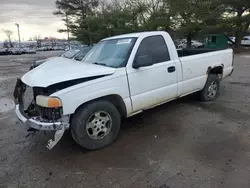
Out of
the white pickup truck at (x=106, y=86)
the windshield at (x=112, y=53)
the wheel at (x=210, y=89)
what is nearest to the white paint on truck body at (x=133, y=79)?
the white pickup truck at (x=106, y=86)

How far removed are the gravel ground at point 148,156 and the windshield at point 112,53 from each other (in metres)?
1.36

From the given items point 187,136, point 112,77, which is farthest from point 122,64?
point 187,136

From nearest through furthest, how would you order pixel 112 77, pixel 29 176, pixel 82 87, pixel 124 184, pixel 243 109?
1. pixel 124 184
2. pixel 29 176
3. pixel 82 87
4. pixel 112 77
5. pixel 243 109

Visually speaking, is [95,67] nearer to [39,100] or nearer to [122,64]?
[122,64]

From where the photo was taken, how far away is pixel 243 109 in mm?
5199

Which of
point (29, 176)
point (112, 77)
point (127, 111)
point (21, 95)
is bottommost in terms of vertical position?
point (29, 176)

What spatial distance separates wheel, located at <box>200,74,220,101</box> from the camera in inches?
222

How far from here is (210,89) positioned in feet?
19.1

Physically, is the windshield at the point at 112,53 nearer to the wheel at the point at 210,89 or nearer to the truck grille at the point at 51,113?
the truck grille at the point at 51,113

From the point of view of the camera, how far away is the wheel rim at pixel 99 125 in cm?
348

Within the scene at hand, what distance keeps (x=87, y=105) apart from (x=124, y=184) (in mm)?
1257

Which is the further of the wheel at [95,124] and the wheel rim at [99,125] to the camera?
the wheel rim at [99,125]

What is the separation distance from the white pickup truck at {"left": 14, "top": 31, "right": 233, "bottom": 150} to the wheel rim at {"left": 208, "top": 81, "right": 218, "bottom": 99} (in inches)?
31.1

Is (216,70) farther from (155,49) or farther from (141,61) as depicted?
(141,61)
